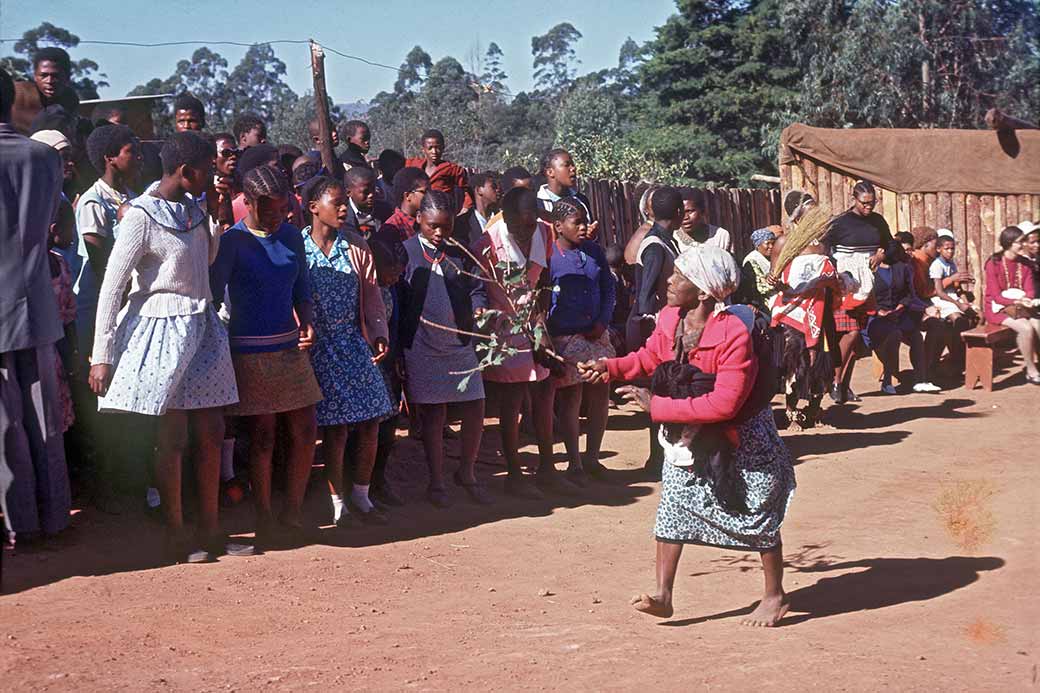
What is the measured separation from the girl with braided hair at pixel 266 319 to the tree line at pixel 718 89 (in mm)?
15923

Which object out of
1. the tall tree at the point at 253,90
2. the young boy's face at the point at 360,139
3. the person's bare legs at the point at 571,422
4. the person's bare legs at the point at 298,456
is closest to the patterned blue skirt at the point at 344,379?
the person's bare legs at the point at 298,456

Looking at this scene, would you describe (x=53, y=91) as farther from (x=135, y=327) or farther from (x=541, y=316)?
(x=541, y=316)

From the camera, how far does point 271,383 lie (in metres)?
7.07

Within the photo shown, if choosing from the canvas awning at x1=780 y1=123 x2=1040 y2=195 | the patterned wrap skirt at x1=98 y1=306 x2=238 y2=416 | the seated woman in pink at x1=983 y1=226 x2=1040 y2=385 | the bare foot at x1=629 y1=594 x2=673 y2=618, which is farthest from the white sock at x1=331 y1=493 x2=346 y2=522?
the canvas awning at x1=780 y1=123 x2=1040 y2=195

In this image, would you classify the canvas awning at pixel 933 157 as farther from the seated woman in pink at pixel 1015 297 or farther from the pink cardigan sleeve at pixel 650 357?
the pink cardigan sleeve at pixel 650 357

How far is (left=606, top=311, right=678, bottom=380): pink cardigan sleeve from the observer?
615 centimetres

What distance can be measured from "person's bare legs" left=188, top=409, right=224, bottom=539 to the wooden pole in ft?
15.2

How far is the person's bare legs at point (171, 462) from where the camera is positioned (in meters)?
6.64

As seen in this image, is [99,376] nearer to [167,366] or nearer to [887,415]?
[167,366]

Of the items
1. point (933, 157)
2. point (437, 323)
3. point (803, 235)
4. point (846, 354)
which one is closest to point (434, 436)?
point (437, 323)

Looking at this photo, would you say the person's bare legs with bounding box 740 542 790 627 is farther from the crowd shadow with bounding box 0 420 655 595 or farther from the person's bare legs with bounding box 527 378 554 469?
the person's bare legs with bounding box 527 378 554 469

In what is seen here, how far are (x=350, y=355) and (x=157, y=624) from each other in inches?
93.7

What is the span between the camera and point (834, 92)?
30.7m

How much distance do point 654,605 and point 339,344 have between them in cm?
267
